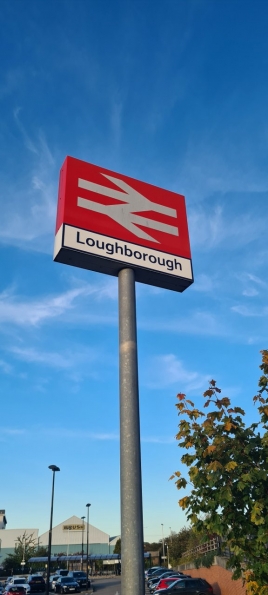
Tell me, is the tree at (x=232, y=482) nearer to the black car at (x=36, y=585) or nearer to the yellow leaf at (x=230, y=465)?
the yellow leaf at (x=230, y=465)

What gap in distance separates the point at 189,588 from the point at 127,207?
71.3ft

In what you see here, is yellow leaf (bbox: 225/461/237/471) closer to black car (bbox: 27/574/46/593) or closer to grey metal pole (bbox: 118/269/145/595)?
grey metal pole (bbox: 118/269/145/595)

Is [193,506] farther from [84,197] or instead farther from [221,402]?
[84,197]

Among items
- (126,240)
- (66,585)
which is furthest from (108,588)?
(126,240)

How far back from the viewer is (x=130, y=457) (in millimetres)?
5746

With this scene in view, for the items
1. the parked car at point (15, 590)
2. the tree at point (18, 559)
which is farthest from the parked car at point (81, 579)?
the tree at point (18, 559)

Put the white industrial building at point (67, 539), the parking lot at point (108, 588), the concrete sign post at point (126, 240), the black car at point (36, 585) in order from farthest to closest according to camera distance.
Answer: the white industrial building at point (67, 539)
the black car at point (36, 585)
the parking lot at point (108, 588)
the concrete sign post at point (126, 240)

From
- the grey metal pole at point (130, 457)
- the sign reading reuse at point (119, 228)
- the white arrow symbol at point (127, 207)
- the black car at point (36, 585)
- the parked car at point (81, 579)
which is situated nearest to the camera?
the grey metal pole at point (130, 457)

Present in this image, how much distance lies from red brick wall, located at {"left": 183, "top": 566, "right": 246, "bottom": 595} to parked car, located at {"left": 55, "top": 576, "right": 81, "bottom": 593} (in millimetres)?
10502

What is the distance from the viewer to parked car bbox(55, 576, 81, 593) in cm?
3462

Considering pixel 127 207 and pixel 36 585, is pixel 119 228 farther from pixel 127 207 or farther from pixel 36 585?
pixel 36 585

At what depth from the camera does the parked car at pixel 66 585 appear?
3462cm

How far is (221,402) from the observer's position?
9.45 meters

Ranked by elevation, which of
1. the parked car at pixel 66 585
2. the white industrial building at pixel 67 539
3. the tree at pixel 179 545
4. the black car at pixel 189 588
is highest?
the white industrial building at pixel 67 539
